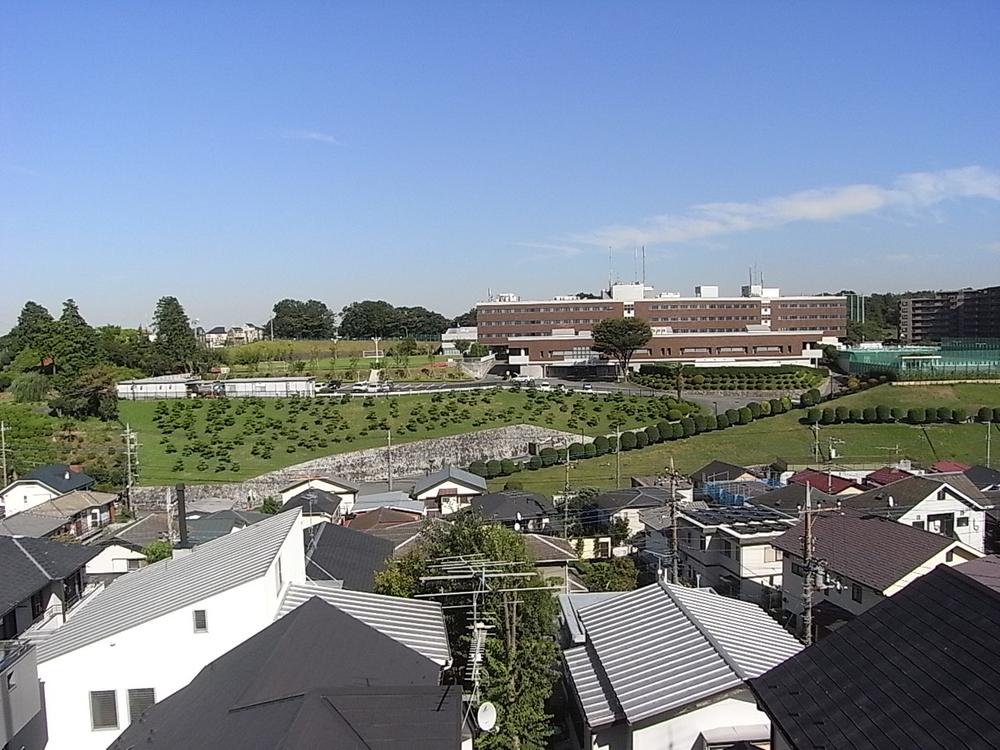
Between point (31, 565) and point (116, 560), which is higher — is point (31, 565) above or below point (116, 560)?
above

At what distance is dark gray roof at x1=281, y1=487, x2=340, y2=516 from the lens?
2285 centimetres

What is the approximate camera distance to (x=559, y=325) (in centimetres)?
5822

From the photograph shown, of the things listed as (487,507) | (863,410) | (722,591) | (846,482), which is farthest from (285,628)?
(863,410)

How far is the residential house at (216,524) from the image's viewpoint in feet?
63.4

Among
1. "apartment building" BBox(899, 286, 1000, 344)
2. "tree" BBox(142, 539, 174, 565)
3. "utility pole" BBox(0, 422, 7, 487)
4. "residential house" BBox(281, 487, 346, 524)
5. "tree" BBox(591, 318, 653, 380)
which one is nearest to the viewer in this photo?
"tree" BBox(142, 539, 174, 565)

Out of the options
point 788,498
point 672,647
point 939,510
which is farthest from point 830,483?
point 672,647

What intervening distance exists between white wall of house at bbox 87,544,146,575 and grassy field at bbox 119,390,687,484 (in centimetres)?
1327

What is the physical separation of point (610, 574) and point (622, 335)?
3314 cm

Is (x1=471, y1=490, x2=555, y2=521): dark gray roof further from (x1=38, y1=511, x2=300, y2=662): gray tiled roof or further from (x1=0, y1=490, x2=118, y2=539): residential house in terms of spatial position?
(x1=0, y1=490, x2=118, y2=539): residential house

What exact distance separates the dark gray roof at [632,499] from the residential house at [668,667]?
11.1m

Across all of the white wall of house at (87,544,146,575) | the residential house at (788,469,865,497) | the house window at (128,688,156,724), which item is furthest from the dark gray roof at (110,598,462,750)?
the residential house at (788,469,865,497)

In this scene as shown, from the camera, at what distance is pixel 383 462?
33.6 m

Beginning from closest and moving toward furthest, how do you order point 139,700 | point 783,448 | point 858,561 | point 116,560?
1. point 139,700
2. point 858,561
3. point 116,560
4. point 783,448

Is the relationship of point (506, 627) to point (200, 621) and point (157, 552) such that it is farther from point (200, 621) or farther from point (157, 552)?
point (157, 552)
